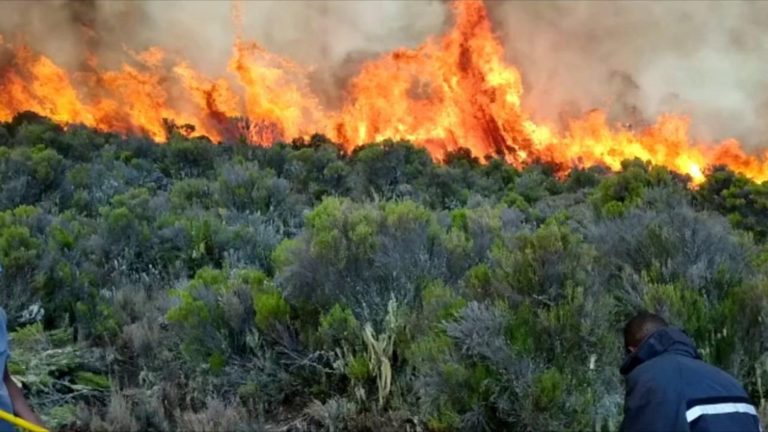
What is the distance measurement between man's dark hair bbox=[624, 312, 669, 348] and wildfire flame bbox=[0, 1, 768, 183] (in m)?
26.5

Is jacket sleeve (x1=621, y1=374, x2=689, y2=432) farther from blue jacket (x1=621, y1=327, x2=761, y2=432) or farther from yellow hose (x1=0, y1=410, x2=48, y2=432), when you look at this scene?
yellow hose (x1=0, y1=410, x2=48, y2=432)

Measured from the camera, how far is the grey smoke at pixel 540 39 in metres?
28.4

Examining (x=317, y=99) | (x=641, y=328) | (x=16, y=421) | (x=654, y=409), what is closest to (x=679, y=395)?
(x=654, y=409)

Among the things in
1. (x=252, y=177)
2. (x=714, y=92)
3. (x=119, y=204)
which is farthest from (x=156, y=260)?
(x=714, y=92)

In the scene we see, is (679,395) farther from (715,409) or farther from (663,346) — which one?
(663,346)

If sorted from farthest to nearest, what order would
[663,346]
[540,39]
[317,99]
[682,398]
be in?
[540,39]
[317,99]
[663,346]
[682,398]

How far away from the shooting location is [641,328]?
373 centimetres

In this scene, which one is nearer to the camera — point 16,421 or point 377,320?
point 16,421

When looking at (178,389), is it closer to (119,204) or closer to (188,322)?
(188,322)

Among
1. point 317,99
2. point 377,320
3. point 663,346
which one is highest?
point 317,99

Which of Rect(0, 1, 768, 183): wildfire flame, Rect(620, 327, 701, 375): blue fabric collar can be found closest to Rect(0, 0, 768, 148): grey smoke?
Rect(0, 1, 768, 183): wildfire flame

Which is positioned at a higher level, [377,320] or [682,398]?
[377,320]

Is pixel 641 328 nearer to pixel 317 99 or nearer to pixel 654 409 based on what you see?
pixel 654 409

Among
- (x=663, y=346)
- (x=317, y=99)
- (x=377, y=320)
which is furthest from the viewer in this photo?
(x=317, y=99)
